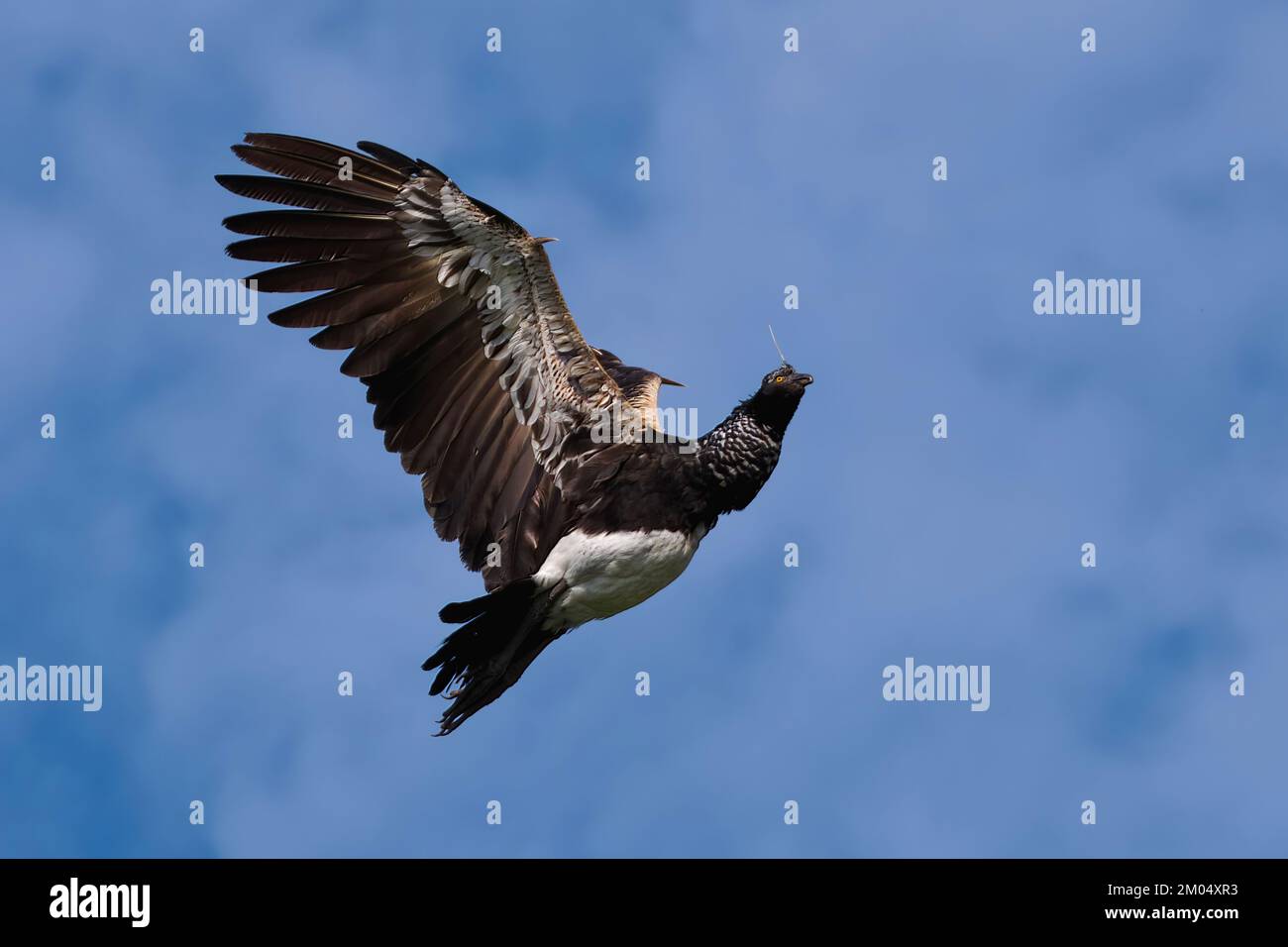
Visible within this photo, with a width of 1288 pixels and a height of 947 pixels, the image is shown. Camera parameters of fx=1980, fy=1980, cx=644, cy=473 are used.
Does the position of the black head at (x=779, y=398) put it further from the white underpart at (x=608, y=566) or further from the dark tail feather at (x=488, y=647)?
the dark tail feather at (x=488, y=647)

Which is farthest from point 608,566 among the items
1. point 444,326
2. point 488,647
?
point 444,326

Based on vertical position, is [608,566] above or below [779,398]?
below

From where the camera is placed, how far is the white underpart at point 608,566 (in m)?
13.9

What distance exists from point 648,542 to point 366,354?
96.4 inches

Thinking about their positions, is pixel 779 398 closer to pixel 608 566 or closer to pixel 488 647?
pixel 608 566

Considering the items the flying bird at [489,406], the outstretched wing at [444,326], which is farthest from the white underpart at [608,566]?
the outstretched wing at [444,326]

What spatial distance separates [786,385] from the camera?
14312 millimetres

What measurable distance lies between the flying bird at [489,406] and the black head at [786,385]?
13mm

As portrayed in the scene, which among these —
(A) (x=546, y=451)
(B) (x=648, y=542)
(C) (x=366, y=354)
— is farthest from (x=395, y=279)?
(B) (x=648, y=542)

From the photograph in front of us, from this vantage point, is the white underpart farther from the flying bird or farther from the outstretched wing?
the outstretched wing

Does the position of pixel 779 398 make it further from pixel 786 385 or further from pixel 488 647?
pixel 488 647

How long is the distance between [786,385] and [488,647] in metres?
2.84

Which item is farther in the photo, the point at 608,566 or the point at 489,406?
the point at 489,406

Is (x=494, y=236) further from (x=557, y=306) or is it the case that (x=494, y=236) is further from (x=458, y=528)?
(x=458, y=528)
